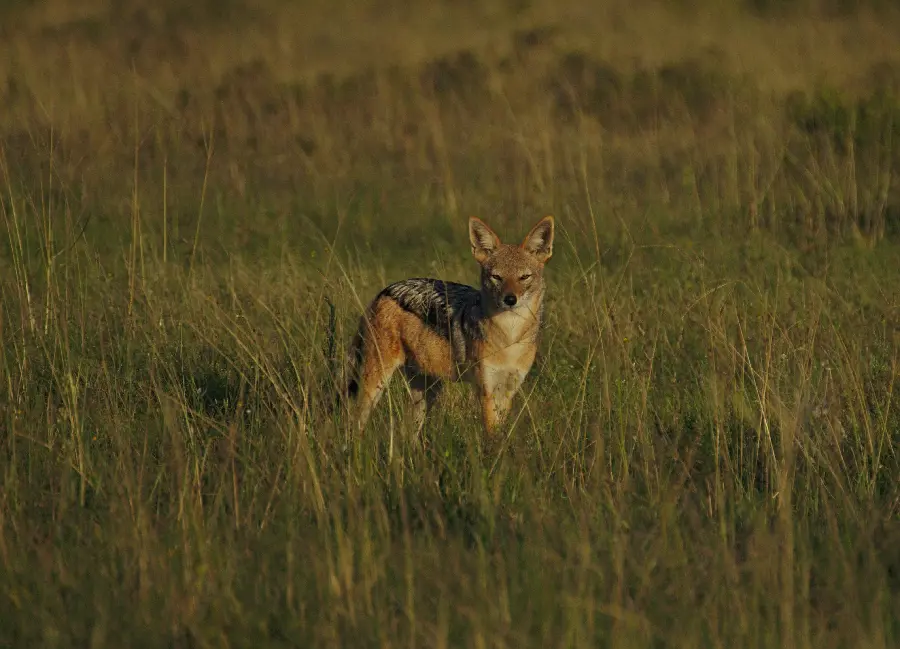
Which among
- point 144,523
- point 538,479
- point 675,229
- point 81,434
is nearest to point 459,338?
point 538,479

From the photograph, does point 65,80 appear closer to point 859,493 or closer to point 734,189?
point 734,189

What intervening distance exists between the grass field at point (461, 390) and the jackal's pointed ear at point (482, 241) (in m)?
0.58

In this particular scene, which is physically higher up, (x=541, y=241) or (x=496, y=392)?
(x=541, y=241)

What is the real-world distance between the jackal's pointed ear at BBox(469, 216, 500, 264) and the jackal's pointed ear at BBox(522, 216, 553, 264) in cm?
17

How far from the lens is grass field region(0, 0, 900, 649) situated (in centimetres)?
372

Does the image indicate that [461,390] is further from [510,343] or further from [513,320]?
[513,320]

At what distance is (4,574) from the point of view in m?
3.92

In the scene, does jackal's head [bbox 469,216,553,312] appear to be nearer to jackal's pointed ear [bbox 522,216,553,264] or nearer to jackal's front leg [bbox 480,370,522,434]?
jackal's pointed ear [bbox 522,216,553,264]

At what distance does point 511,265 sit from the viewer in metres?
6.59

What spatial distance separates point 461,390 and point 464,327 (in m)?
0.39

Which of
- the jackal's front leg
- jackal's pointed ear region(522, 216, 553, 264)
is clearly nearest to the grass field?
the jackal's front leg

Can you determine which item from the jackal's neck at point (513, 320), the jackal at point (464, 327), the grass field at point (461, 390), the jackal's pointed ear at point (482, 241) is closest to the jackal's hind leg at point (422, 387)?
the jackal at point (464, 327)

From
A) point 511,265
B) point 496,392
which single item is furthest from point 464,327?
point 496,392

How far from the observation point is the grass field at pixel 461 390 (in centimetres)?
372
